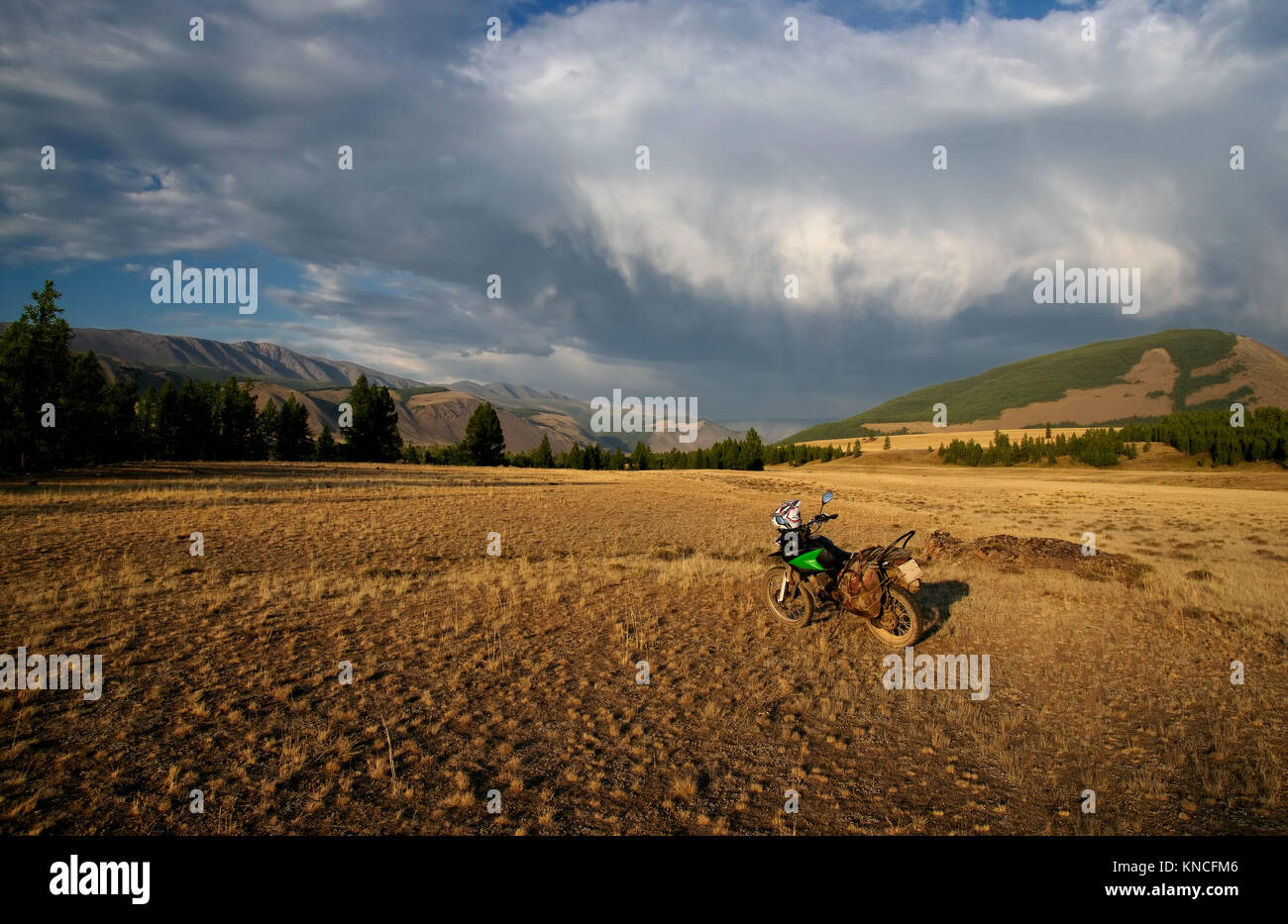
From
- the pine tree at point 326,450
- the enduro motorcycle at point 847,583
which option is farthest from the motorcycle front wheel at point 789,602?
the pine tree at point 326,450

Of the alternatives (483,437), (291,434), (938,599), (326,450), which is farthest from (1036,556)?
(291,434)

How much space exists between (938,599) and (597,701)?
352 inches

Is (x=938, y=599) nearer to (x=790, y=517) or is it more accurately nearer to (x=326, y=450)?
(x=790, y=517)

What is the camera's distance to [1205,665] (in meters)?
8.88

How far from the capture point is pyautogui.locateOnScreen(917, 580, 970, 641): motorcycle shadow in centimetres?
1091

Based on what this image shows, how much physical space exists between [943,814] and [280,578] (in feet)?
44.4

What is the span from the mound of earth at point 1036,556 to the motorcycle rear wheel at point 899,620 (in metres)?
7.53

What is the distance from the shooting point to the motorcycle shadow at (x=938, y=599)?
430 inches

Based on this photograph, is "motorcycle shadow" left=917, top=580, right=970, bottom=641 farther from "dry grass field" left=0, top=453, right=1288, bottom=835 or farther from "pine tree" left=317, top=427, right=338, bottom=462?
"pine tree" left=317, top=427, right=338, bottom=462

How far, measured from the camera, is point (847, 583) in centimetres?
1056

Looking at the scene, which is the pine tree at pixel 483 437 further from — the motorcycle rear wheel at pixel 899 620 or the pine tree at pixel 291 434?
the motorcycle rear wheel at pixel 899 620

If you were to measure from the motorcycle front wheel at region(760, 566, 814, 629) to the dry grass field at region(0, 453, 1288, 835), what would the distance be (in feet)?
1.60
